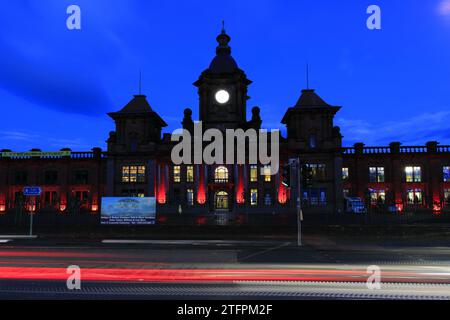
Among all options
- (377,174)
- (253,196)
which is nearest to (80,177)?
(253,196)

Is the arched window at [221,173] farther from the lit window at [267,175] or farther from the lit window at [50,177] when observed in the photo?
the lit window at [50,177]

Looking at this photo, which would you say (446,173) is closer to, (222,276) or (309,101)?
(309,101)

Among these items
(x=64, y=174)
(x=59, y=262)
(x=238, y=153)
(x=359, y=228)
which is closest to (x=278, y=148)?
(x=238, y=153)

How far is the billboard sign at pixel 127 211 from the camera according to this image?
27203 millimetres

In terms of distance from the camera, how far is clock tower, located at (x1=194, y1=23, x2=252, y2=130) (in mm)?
61719

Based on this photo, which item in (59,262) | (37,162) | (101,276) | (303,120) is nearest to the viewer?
(101,276)

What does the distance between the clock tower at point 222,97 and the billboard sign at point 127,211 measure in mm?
35080

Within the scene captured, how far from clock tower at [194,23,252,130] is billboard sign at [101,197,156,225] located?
35.1 m

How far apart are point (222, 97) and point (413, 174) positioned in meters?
32.2

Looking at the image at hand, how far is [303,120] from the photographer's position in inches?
2418

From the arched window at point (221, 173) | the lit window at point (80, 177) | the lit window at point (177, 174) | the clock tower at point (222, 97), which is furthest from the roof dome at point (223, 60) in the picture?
the lit window at point (80, 177)

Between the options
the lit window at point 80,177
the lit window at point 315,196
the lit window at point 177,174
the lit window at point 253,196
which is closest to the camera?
the lit window at point 315,196
